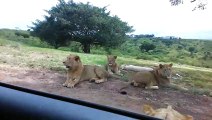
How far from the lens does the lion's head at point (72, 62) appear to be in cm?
165

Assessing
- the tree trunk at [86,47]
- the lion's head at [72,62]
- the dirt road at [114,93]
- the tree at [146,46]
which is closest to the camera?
the dirt road at [114,93]

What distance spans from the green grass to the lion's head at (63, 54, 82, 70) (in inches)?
0.9

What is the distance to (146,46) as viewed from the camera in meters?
1.39

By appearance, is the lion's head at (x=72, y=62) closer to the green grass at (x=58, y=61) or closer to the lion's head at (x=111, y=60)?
the green grass at (x=58, y=61)

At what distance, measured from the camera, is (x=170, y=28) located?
1343mm

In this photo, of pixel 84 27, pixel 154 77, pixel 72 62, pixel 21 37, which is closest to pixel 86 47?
pixel 84 27

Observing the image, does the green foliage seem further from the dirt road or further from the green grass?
the dirt road

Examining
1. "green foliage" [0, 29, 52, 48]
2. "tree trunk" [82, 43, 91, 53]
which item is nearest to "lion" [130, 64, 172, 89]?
"tree trunk" [82, 43, 91, 53]

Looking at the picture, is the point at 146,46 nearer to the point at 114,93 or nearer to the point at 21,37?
the point at 114,93

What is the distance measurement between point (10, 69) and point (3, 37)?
197mm

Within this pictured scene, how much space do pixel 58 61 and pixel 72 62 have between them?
0.07m

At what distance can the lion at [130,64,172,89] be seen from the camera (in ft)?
4.70

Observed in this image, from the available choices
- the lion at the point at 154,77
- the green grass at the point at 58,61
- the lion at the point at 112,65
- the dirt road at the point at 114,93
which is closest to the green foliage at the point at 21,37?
the green grass at the point at 58,61

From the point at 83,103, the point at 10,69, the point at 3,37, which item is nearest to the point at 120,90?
the point at 10,69
